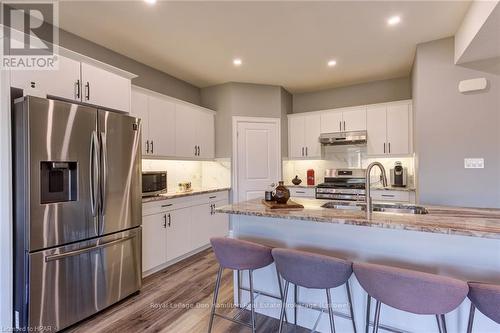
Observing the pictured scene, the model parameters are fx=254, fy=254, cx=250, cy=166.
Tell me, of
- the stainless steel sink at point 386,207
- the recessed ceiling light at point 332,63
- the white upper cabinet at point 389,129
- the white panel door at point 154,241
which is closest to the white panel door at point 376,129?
the white upper cabinet at point 389,129

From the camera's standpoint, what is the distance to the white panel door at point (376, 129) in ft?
13.6

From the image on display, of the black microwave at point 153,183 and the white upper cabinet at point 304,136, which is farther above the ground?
the white upper cabinet at point 304,136

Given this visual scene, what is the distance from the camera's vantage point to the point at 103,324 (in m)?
2.12

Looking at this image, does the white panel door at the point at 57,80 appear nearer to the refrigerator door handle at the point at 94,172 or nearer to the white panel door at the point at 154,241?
the refrigerator door handle at the point at 94,172

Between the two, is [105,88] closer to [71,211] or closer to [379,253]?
[71,211]

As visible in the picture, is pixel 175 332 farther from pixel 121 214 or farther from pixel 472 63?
pixel 472 63

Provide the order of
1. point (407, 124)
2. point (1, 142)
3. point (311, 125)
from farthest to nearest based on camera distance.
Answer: point (311, 125)
point (407, 124)
point (1, 142)

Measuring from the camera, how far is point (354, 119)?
14.3 ft

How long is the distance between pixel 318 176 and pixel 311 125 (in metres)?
1.00

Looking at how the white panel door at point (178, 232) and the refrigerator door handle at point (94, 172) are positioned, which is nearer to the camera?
the refrigerator door handle at point (94, 172)

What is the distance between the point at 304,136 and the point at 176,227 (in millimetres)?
2823

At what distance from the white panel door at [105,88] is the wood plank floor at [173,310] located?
1.94 metres

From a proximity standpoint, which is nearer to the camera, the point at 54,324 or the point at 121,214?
the point at 54,324

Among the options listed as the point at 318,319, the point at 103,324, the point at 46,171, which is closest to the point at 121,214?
the point at 46,171
